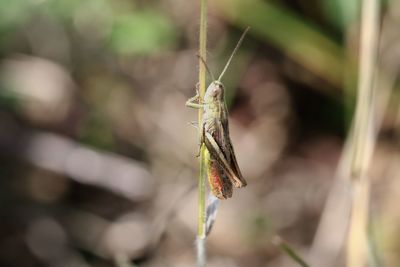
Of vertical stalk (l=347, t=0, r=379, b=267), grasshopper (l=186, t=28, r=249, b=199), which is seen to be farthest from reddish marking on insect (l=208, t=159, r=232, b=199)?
vertical stalk (l=347, t=0, r=379, b=267)

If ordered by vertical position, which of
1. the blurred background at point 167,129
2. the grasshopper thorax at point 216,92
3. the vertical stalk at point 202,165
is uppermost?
the blurred background at point 167,129

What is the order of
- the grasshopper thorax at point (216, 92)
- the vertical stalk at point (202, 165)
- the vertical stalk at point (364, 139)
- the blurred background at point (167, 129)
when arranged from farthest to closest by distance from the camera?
the blurred background at point (167, 129)
the vertical stalk at point (364, 139)
the grasshopper thorax at point (216, 92)
the vertical stalk at point (202, 165)

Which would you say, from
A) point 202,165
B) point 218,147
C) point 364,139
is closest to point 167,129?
point 364,139

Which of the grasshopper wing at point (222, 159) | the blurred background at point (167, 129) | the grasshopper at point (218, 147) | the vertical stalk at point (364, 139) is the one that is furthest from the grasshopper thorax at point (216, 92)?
the blurred background at point (167, 129)

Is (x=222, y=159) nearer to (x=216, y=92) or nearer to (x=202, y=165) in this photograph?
(x=216, y=92)

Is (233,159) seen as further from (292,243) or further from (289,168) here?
(289,168)

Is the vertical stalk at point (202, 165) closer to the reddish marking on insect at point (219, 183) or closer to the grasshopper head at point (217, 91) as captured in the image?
the reddish marking on insect at point (219, 183)
